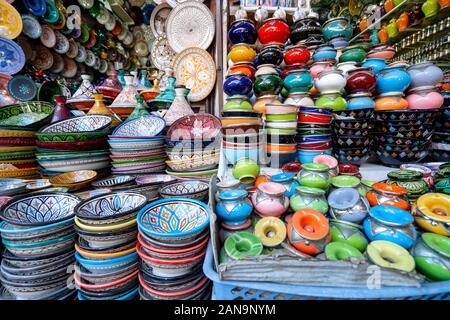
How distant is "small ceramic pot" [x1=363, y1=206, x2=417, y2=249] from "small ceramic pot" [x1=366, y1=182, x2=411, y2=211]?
4 cm

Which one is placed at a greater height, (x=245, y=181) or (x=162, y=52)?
(x=162, y=52)

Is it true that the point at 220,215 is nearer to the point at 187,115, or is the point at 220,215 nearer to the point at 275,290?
the point at 275,290

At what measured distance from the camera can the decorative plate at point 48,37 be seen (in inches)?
71.3

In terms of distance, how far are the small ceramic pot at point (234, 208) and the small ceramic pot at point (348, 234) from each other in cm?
22

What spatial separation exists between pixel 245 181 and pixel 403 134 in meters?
0.66

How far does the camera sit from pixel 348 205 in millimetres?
521

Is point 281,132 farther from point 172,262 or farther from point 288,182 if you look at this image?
point 172,262

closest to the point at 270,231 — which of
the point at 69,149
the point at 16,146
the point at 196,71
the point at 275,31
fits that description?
the point at 69,149

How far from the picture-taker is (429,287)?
0.37 metres

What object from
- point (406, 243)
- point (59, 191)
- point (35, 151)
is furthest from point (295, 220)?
point (35, 151)

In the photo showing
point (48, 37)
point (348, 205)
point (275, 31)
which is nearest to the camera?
point (348, 205)

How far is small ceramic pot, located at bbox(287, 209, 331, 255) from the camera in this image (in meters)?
0.45

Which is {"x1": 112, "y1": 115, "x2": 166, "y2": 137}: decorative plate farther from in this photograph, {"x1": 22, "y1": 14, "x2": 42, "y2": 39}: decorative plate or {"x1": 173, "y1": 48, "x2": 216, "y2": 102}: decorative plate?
{"x1": 22, "y1": 14, "x2": 42, "y2": 39}: decorative plate

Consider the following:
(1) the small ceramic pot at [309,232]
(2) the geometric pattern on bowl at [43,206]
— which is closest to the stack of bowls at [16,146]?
(2) the geometric pattern on bowl at [43,206]
